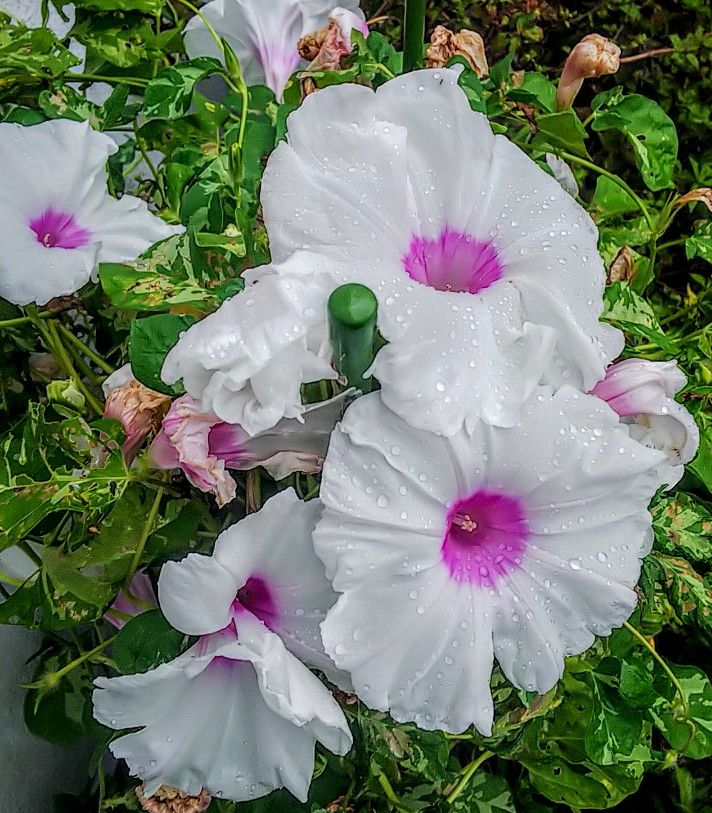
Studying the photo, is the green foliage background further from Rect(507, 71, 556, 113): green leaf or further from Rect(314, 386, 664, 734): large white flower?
Rect(314, 386, 664, 734): large white flower

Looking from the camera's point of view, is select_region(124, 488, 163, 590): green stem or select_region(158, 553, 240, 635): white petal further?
select_region(124, 488, 163, 590): green stem

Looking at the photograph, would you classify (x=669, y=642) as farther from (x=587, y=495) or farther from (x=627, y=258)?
(x=587, y=495)

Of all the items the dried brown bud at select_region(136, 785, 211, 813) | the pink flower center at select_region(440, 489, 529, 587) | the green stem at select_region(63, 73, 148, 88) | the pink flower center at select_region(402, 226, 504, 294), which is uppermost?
the pink flower center at select_region(402, 226, 504, 294)

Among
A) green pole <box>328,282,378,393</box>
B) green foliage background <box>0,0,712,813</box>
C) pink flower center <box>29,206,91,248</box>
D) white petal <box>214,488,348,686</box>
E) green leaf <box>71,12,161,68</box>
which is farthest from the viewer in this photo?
green leaf <box>71,12,161,68</box>

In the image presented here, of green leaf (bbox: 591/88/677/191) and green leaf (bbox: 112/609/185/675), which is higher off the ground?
green leaf (bbox: 591/88/677/191)

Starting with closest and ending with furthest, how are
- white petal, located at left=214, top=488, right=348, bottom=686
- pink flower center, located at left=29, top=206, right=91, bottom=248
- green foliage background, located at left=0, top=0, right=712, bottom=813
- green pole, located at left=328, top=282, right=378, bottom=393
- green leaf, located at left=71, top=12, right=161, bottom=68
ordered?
green pole, located at left=328, top=282, right=378, bottom=393 → white petal, located at left=214, top=488, right=348, bottom=686 → green foliage background, located at left=0, top=0, right=712, bottom=813 → pink flower center, located at left=29, top=206, right=91, bottom=248 → green leaf, located at left=71, top=12, right=161, bottom=68

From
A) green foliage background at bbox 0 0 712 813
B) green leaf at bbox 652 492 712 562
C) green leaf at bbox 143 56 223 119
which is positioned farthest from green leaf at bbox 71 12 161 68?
green leaf at bbox 652 492 712 562

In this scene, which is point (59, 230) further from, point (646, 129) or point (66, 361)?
point (646, 129)

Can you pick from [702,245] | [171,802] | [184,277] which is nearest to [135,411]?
[184,277]
